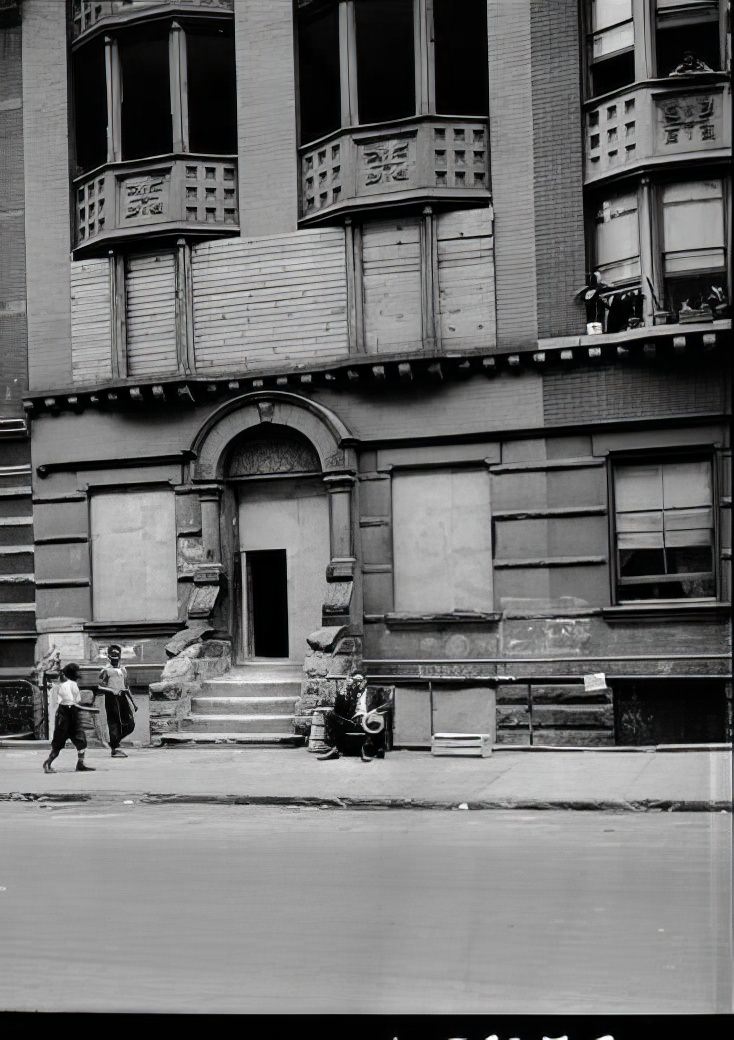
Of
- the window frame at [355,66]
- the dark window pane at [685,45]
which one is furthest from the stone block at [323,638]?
the dark window pane at [685,45]

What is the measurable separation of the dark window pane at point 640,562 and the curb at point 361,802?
3.78 meters

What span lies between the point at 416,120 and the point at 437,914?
34.7ft

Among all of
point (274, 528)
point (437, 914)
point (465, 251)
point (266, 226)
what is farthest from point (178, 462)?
point (437, 914)

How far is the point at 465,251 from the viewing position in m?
16.6

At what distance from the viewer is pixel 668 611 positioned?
14664 mm

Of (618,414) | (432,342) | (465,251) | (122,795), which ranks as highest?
(465,251)

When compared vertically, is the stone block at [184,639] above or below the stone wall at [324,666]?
above

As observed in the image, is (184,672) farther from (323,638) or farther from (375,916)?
(375,916)

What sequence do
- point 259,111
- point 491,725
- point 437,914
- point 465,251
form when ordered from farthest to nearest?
1. point 465,251
2. point 491,725
3. point 259,111
4. point 437,914

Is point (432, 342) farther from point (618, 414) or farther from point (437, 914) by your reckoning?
point (437, 914)

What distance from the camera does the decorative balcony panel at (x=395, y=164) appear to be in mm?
15219

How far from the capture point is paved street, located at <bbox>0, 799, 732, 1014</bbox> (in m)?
5.54

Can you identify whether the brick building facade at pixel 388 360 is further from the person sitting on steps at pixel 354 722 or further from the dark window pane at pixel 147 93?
the person sitting on steps at pixel 354 722

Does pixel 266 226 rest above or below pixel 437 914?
above
